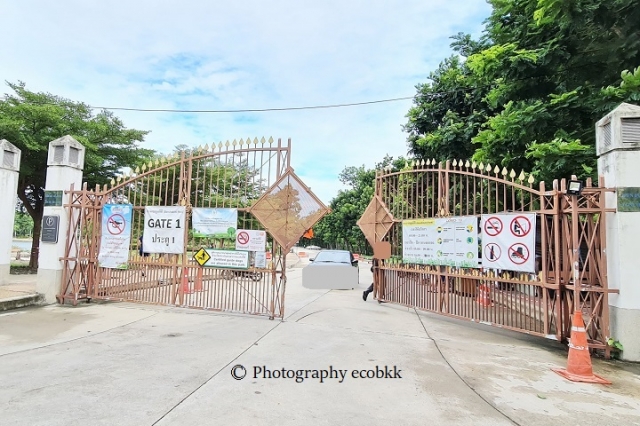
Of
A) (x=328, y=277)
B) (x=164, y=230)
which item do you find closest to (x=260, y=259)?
(x=164, y=230)

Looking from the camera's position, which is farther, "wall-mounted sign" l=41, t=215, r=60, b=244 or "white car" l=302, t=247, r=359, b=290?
"white car" l=302, t=247, r=359, b=290

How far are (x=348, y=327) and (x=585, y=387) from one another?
3578 millimetres

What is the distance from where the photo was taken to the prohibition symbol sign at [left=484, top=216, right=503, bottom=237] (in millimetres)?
6469

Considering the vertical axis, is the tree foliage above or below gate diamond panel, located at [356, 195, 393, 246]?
above

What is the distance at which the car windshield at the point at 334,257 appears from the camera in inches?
528

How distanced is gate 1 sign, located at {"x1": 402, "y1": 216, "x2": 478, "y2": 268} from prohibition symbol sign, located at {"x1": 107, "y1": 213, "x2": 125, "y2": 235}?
6179 millimetres

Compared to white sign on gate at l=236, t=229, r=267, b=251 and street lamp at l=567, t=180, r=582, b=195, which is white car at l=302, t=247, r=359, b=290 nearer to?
white sign on gate at l=236, t=229, r=267, b=251

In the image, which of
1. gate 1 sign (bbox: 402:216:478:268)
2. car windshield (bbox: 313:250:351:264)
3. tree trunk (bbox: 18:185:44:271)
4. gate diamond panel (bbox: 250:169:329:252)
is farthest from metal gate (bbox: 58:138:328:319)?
tree trunk (bbox: 18:185:44:271)

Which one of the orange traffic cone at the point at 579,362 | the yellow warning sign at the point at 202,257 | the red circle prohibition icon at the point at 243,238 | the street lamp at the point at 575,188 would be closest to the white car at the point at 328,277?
the red circle prohibition icon at the point at 243,238

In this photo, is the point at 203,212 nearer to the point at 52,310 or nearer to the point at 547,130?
the point at 52,310

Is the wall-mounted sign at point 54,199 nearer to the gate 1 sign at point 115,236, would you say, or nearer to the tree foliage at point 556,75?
the gate 1 sign at point 115,236

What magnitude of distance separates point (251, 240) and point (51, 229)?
15.4 feet

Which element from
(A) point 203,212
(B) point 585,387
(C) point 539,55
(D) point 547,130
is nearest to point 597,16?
(C) point 539,55

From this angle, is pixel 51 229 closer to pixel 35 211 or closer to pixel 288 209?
pixel 288 209
